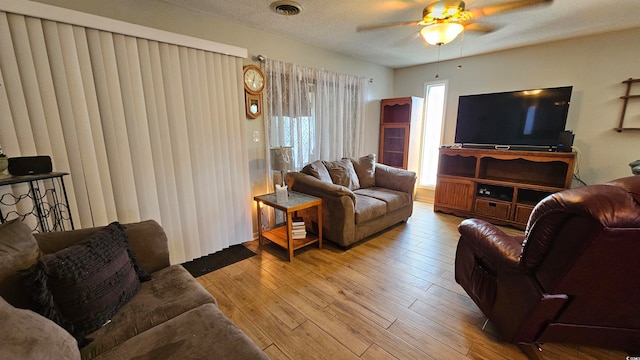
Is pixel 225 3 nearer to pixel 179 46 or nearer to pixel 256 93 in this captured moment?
pixel 179 46

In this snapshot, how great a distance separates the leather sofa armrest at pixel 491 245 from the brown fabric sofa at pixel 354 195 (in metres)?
1.18

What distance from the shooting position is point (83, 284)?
1154 millimetres

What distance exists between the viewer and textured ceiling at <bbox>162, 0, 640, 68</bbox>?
7.42ft

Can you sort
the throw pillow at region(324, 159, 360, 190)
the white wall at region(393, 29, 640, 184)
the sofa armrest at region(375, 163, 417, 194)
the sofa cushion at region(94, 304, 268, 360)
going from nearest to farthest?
the sofa cushion at region(94, 304, 268, 360)
the white wall at region(393, 29, 640, 184)
the throw pillow at region(324, 159, 360, 190)
the sofa armrest at region(375, 163, 417, 194)

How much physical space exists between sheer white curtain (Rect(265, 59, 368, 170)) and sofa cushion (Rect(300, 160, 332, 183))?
30 cm

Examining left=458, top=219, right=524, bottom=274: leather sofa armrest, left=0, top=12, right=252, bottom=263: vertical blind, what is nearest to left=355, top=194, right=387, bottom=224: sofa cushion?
left=458, top=219, right=524, bottom=274: leather sofa armrest

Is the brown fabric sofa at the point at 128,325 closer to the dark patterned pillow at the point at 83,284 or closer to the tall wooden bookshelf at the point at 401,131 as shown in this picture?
the dark patterned pillow at the point at 83,284

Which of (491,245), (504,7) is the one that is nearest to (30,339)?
(491,245)

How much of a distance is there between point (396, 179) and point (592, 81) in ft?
8.49

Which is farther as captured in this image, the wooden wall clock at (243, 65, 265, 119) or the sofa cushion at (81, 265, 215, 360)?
the wooden wall clock at (243, 65, 265, 119)

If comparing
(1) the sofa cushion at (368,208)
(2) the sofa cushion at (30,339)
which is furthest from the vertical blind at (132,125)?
(2) the sofa cushion at (30,339)

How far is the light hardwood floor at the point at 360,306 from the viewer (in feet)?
5.14

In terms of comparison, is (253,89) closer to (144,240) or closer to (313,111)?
(313,111)

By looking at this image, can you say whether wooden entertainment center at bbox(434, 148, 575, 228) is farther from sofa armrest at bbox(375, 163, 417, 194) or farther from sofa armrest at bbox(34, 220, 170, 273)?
sofa armrest at bbox(34, 220, 170, 273)
